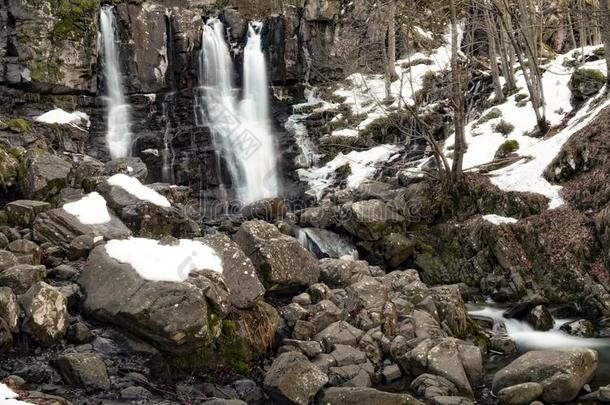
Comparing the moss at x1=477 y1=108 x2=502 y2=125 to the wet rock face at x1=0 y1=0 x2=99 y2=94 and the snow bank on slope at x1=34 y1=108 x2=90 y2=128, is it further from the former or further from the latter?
the wet rock face at x1=0 y1=0 x2=99 y2=94

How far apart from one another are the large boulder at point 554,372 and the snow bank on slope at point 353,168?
38.3ft

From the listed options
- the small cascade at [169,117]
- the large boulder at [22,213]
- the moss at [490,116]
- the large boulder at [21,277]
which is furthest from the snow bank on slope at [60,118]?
the moss at [490,116]

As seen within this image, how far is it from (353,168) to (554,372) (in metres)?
13.9

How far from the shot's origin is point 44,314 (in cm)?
733

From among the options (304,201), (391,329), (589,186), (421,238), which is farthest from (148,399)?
(304,201)

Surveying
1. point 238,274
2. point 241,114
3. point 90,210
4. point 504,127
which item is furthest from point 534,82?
point 90,210

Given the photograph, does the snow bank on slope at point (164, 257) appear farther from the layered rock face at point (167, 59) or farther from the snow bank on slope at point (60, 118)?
the snow bank on slope at point (60, 118)

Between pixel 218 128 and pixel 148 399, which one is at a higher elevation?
pixel 218 128

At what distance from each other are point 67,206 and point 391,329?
6434mm

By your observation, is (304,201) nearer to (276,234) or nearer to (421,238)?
(421,238)

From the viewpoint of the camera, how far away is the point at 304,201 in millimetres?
19844

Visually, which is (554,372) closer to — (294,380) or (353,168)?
(294,380)

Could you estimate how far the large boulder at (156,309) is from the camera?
7.48m

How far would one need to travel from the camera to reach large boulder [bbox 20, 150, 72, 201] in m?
11.8
